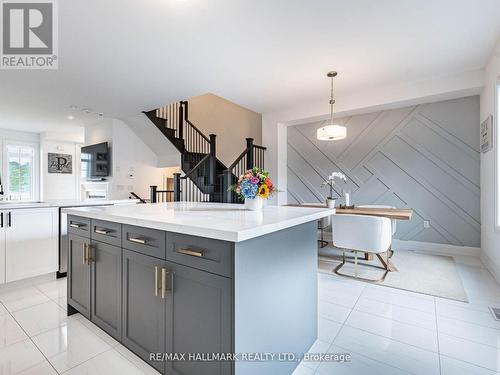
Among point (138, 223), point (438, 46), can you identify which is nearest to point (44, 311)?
point (138, 223)

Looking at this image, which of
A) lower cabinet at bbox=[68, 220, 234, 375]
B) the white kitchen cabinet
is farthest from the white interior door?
lower cabinet at bbox=[68, 220, 234, 375]

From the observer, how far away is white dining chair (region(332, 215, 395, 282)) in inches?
111

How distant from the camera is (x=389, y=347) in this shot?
1750 mm

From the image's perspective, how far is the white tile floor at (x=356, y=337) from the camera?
157 centimetres

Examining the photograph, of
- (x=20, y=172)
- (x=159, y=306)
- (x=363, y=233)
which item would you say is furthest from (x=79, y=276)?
(x=20, y=172)

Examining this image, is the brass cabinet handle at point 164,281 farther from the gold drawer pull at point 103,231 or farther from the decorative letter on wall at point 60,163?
the decorative letter on wall at point 60,163

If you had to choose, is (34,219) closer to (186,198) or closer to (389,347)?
(186,198)

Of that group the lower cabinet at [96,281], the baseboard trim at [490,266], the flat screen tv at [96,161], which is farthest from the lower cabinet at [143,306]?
the flat screen tv at [96,161]

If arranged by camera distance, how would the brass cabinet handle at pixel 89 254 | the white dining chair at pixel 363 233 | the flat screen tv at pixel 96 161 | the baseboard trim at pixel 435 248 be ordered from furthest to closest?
the flat screen tv at pixel 96 161 < the baseboard trim at pixel 435 248 < the white dining chair at pixel 363 233 < the brass cabinet handle at pixel 89 254

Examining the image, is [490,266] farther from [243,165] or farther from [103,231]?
[103,231]

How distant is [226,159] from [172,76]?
3343 millimetres

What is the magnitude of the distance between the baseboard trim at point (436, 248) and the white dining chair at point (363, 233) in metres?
1.55

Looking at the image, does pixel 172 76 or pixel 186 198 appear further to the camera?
pixel 186 198

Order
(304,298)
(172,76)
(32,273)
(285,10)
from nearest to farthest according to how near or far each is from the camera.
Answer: (304,298), (285,10), (32,273), (172,76)
